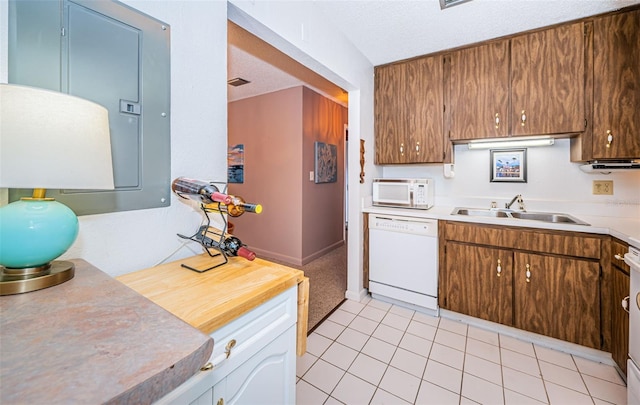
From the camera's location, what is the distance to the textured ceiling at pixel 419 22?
1870 millimetres

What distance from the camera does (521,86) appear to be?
2.20 m

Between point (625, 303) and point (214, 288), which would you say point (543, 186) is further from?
point (214, 288)

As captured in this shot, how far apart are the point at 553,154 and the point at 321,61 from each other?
2.22m

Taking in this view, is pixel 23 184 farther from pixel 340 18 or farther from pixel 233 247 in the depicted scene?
pixel 340 18

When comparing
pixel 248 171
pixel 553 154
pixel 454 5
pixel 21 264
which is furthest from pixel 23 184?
pixel 248 171

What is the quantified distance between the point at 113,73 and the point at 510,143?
294 cm

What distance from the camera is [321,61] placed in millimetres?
1991

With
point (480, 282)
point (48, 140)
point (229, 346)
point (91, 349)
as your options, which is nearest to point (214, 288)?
point (229, 346)

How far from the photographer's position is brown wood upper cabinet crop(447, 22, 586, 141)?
2031 mm

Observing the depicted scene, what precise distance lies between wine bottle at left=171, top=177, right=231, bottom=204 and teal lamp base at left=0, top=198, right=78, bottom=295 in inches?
14.8

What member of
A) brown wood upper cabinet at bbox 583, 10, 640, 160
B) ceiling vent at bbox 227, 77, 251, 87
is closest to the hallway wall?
ceiling vent at bbox 227, 77, 251, 87

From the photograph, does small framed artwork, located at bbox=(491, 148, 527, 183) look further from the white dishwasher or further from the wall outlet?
the white dishwasher

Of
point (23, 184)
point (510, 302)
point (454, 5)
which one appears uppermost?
point (454, 5)

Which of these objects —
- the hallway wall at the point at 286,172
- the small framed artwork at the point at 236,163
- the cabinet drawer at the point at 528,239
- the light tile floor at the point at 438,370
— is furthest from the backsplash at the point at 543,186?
the small framed artwork at the point at 236,163
